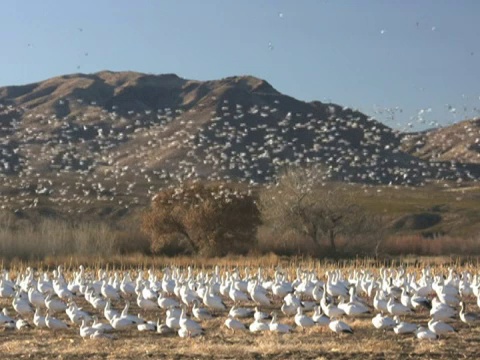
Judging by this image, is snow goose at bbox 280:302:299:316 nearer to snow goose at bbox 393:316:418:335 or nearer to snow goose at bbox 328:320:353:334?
snow goose at bbox 328:320:353:334

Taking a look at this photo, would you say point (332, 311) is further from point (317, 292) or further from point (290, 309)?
point (317, 292)

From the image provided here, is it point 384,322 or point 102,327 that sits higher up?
point 384,322

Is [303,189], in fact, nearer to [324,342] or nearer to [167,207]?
[167,207]

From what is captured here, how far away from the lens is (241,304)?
2141 cm

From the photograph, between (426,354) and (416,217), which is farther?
(416,217)

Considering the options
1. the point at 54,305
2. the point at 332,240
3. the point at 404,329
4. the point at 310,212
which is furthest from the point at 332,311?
the point at 310,212

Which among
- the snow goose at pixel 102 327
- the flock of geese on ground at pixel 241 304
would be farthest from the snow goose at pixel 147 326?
the snow goose at pixel 102 327

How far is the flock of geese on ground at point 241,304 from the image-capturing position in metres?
16.3

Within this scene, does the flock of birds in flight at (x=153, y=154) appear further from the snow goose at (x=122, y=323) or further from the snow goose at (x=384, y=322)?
the snow goose at (x=384, y=322)

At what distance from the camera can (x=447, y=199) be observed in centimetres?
8112

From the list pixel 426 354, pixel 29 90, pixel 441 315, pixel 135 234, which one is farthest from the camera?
pixel 29 90

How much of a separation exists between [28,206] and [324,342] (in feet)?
173

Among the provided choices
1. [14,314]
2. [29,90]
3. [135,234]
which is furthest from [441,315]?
[29,90]

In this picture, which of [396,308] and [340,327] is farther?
[396,308]
